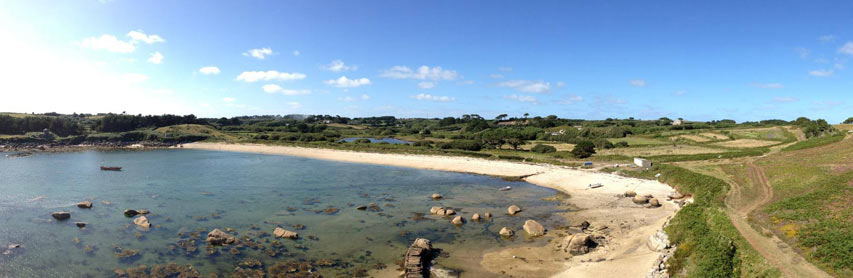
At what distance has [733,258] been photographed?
1497 cm

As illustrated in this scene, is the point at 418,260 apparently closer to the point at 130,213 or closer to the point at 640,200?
the point at 640,200

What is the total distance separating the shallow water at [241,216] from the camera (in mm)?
21016

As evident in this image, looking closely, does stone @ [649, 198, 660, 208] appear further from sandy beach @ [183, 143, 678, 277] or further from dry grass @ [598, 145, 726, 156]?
dry grass @ [598, 145, 726, 156]

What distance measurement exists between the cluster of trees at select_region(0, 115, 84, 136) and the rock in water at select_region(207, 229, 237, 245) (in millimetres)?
118576

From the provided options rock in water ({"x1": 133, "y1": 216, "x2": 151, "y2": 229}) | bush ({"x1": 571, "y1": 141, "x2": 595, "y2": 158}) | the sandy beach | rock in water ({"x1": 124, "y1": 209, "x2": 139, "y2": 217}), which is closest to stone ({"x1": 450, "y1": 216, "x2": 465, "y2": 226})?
the sandy beach

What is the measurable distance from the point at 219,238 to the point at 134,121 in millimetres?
128693

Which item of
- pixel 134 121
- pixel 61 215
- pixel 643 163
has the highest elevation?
pixel 134 121

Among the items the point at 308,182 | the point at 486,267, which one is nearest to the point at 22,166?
the point at 308,182

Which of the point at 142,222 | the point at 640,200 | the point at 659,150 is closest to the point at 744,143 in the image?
the point at 659,150

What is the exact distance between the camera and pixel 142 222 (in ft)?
88.4

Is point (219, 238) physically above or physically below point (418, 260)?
below

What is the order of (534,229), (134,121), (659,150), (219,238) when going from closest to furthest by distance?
1. (219,238)
2. (534,229)
3. (659,150)
4. (134,121)

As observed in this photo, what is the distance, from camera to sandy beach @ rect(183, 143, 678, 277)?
18953 millimetres

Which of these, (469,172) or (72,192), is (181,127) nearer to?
(72,192)
